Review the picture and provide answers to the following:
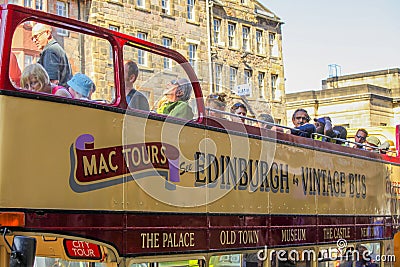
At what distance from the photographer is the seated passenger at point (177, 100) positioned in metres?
7.01

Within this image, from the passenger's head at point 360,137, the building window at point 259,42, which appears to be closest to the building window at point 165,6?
the building window at point 259,42

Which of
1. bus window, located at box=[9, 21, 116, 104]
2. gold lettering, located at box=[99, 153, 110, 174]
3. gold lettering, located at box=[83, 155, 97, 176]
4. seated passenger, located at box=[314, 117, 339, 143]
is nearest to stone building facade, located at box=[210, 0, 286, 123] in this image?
seated passenger, located at box=[314, 117, 339, 143]

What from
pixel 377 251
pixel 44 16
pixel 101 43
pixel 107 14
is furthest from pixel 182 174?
pixel 107 14

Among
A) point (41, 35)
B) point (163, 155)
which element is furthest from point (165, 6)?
point (41, 35)

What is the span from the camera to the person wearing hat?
6168mm

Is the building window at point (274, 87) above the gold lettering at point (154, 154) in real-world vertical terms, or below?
above

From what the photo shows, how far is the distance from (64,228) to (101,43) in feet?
5.73

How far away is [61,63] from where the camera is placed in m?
6.19

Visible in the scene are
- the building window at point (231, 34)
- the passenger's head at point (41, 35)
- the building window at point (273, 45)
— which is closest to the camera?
the passenger's head at point (41, 35)

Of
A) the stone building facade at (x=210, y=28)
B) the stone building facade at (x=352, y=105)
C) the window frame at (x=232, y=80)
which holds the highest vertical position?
the stone building facade at (x=210, y=28)

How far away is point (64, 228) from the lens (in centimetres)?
566

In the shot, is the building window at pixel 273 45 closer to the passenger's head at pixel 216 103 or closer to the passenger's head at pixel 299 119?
the passenger's head at pixel 299 119

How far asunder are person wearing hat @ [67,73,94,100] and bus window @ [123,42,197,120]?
0.35 m

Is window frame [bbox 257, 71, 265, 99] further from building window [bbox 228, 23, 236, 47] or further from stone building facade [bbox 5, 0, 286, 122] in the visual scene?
building window [bbox 228, 23, 236, 47]
